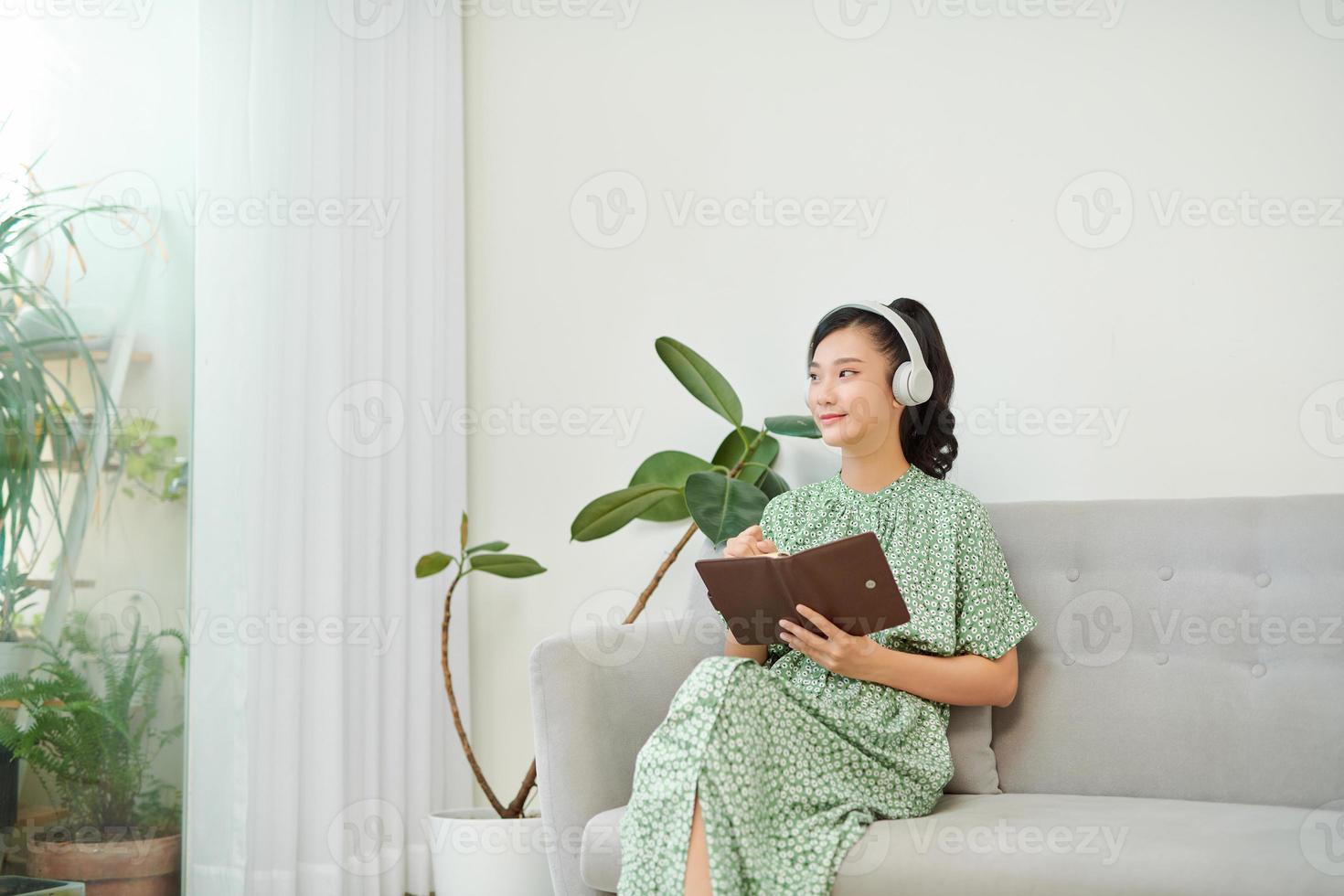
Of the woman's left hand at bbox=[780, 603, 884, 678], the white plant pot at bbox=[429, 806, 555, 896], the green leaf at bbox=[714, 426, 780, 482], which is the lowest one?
the white plant pot at bbox=[429, 806, 555, 896]

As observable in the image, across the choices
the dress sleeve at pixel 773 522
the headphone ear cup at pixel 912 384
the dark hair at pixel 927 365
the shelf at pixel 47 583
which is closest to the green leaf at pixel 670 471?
the dress sleeve at pixel 773 522

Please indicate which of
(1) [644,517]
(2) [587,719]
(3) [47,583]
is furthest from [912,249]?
(3) [47,583]

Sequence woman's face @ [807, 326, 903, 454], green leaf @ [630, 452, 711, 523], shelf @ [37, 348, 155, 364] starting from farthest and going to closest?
green leaf @ [630, 452, 711, 523] < shelf @ [37, 348, 155, 364] < woman's face @ [807, 326, 903, 454]

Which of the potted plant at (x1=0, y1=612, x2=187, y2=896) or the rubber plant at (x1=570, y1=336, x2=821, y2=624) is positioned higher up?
the rubber plant at (x1=570, y1=336, x2=821, y2=624)

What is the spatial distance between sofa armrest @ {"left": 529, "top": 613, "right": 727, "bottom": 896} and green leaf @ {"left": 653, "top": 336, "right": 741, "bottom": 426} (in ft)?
2.20

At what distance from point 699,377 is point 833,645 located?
898 millimetres

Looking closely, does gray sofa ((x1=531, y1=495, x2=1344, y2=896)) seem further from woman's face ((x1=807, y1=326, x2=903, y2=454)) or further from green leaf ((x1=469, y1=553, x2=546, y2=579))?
green leaf ((x1=469, y1=553, x2=546, y2=579))

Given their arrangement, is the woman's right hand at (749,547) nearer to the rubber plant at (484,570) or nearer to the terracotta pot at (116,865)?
the rubber plant at (484,570)

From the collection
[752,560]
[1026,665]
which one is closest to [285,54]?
[752,560]

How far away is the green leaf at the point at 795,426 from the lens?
93.7 inches

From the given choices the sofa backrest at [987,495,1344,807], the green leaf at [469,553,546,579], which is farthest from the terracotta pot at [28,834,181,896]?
the sofa backrest at [987,495,1344,807]

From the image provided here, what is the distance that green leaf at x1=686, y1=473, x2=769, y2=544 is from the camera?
88.1 inches

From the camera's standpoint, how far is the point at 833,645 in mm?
1677

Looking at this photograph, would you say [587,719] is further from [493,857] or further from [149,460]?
[149,460]
